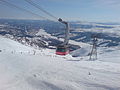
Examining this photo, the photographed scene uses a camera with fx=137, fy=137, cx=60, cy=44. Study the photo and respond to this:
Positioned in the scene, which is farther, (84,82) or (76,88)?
(84,82)

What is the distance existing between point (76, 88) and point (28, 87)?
216 cm

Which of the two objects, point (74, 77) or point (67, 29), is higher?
point (67, 29)

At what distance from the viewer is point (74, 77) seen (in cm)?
707

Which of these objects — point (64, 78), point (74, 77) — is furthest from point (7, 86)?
point (74, 77)

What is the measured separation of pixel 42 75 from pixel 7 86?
1895mm

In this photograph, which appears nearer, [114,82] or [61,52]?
[114,82]

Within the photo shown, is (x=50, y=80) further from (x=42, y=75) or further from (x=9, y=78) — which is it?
(x=9, y=78)

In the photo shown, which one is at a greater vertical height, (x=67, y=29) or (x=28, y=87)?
(x=67, y=29)

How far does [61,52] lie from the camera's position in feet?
59.8

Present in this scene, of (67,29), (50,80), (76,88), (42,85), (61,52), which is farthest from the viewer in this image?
(61,52)

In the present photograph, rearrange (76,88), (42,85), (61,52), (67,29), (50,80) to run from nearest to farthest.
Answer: (76,88)
(42,85)
(50,80)
(67,29)
(61,52)

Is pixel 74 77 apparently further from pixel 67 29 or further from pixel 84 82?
pixel 67 29

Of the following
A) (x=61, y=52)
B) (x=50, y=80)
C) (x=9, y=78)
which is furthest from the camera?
(x=61, y=52)

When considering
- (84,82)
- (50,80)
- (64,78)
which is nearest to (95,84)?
(84,82)
